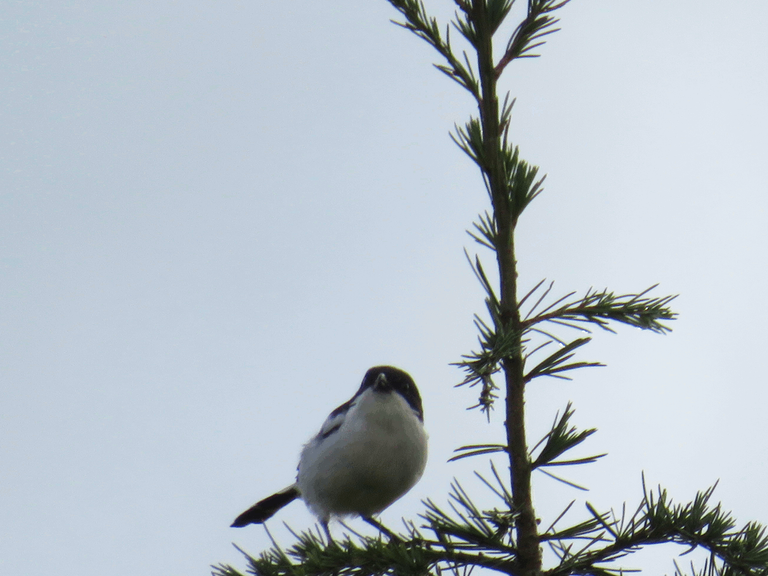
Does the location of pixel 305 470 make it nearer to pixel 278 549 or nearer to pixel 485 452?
pixel 278 549

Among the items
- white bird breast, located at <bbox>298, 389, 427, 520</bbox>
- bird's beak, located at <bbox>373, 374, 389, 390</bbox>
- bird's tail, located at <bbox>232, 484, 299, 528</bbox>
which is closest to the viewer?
white bird breast, located at <bbox>298, 389, 427, 520</bbox>

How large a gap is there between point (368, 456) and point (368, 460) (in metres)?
0.02

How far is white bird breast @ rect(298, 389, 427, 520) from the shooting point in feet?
13.5

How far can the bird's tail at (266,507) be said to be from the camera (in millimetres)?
5992

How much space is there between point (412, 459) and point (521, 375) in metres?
2.46

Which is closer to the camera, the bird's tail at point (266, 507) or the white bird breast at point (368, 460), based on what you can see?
A: the white bird breast at point (368, 460)

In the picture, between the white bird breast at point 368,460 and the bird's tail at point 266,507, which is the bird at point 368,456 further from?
the bird's tail at point 266,507

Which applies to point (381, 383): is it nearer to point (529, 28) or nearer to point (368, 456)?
point (368, 456)

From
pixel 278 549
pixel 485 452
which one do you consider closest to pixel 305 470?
pixel 278 549

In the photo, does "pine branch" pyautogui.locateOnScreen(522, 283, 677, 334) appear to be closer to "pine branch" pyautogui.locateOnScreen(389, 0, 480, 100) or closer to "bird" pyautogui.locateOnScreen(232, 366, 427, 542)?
"pine branch" pyautogui.locateOnScreen(389, 0, 480, 100)

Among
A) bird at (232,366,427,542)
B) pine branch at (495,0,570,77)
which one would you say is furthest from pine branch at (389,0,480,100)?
bird at (232,366,427,542)

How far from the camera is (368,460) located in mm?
4109

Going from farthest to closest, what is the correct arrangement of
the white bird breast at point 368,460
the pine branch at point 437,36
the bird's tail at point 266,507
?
the bird's tail at point 266,507 → the white bird breast at point 368,460 → the pine branch at point 437,36

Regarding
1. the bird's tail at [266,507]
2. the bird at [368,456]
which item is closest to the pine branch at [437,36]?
the bird at [368,456]
